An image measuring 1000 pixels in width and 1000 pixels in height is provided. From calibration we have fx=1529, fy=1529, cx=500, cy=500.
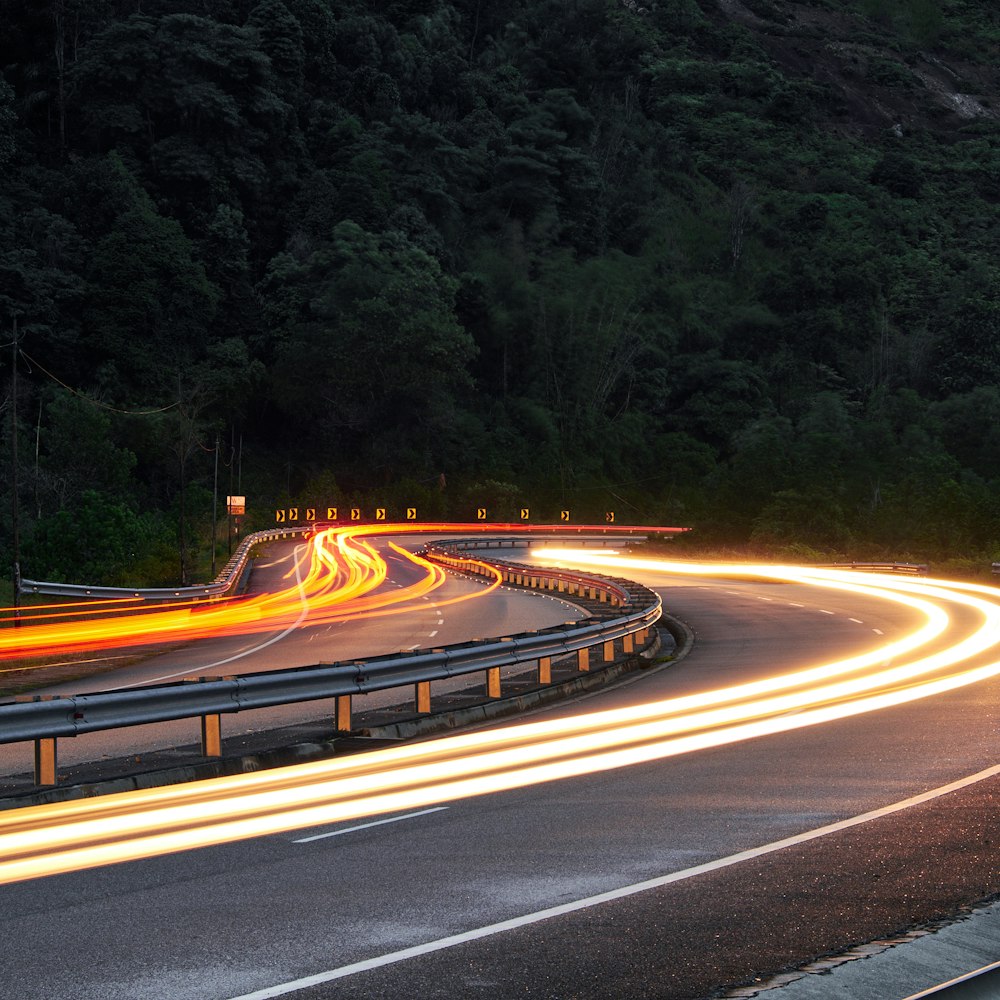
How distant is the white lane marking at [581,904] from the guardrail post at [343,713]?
18.4 ft

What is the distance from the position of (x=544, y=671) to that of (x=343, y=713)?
5371 mm

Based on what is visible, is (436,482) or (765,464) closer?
(765,464)

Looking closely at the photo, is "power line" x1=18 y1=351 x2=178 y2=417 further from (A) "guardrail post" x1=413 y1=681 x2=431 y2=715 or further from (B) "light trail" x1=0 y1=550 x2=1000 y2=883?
(A) "guardrail post" x1=413 y1=681 x2=431 y2=715

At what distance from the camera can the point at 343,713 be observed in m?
15.0

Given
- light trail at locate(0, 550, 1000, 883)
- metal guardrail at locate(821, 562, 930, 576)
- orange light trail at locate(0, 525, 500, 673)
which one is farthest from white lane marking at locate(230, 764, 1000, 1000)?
metal guardrail at locate(821, 562, 930, 576)

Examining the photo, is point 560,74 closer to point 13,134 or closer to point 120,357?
point 13,134

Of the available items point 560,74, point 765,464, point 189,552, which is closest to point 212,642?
point 189,552

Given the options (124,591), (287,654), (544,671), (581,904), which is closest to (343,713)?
(544,671)

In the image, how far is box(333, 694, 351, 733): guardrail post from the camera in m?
14.9

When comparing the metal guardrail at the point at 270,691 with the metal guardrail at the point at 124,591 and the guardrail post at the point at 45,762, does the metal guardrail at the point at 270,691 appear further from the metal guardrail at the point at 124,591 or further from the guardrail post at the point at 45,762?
the metal guardrail at the point at 124,591

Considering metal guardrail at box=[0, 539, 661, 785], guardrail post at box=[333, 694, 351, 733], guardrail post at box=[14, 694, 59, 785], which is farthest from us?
guardrail post at box=[333, 694, 351, 733]

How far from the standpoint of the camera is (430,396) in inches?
4884

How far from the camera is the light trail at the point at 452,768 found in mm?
10273

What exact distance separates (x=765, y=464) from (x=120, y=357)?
49.7m
